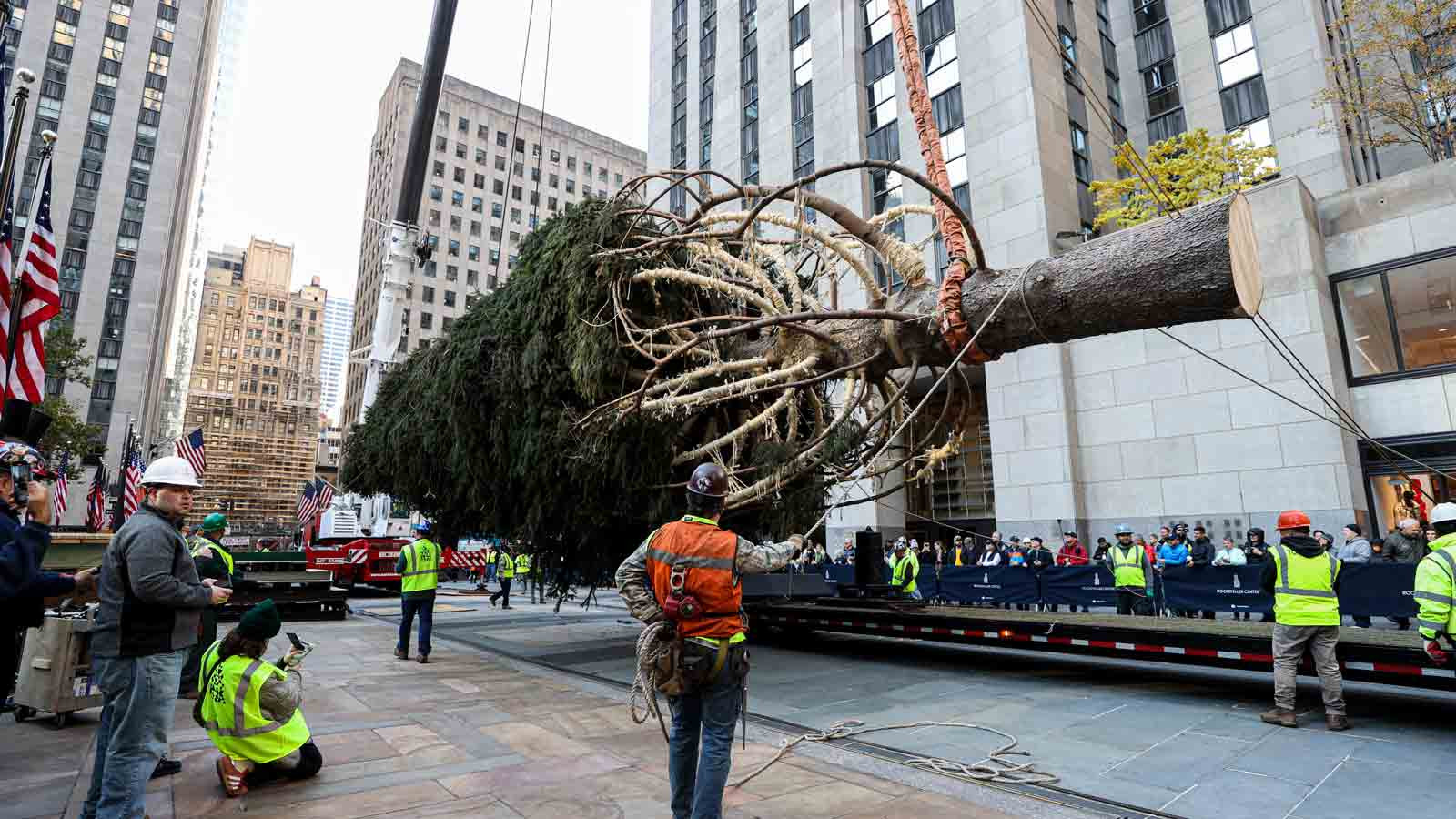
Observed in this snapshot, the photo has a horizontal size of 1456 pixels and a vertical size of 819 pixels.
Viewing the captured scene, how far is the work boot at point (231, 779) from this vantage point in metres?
4.12

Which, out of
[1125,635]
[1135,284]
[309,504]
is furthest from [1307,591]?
[309,504]

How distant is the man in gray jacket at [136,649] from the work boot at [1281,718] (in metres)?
7.34

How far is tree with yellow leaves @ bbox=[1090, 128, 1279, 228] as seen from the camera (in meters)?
22.4

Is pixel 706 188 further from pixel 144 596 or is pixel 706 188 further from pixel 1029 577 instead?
pixel 1029 577

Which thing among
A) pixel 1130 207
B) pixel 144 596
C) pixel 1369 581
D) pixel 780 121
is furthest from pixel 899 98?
pixel 144 596

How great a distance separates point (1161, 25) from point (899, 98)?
33.3 ft

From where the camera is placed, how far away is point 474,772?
458cm

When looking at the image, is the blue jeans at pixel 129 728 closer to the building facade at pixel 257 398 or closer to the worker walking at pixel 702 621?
the worker walking at pixel 702 621

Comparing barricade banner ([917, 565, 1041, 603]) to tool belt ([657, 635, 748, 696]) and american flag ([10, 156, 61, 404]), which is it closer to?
tool belt ([657, 635, 748, 696])

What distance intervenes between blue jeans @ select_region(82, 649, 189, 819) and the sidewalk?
2.14 ft

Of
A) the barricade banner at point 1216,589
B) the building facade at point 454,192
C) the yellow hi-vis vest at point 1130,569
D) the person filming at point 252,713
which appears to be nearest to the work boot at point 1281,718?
the barricade banner at point 1216,589

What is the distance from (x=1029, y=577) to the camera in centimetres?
1419

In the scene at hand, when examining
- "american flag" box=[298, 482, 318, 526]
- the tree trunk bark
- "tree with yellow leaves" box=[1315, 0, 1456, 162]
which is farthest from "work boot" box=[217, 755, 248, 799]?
"tree with yellow leaves" box=[1315, 0, 1456, 162]

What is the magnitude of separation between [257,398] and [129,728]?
117210 mm
